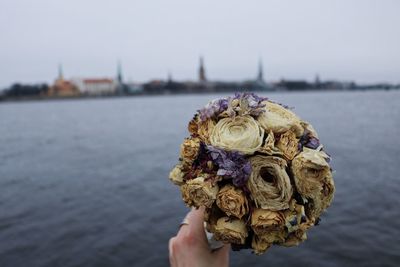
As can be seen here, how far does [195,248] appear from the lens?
9.09 feet

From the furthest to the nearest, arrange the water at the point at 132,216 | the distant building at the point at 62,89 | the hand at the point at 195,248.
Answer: the distant building at the point at 62,89
the water at the point at 132,216
the hand at the point at 195,248

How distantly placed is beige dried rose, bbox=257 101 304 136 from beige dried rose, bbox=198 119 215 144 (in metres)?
0.31

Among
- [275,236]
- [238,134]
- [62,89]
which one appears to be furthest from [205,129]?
[62,89]

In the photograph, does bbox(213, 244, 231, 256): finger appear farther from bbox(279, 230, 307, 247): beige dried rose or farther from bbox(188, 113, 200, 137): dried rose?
bbox(188, 113, 200, 137): dried rose

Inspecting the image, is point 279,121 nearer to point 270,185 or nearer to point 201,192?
point 270,185

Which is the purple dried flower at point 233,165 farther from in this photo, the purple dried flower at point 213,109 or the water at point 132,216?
the water at point 132,216

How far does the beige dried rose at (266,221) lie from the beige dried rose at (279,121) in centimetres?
50

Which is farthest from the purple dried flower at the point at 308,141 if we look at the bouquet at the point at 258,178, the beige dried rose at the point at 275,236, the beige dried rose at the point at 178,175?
the beige dried rose at the point at 178,175

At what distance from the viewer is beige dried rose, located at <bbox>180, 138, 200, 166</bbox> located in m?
2.41

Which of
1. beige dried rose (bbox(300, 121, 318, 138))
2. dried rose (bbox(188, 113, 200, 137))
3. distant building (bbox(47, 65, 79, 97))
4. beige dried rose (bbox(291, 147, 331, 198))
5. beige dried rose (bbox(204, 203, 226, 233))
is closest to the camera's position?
beige dried rose (bbox(291, 147, 331, 198))

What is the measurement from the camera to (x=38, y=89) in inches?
7156

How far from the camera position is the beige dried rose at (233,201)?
2.20 metres

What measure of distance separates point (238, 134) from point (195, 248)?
0.98 m

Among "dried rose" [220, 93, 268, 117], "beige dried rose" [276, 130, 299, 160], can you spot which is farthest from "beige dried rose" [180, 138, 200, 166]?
"beige dried rose" [276, 130, 299, 160]
